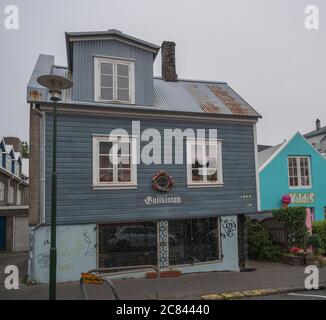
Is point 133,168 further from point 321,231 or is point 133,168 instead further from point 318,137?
point 318,137

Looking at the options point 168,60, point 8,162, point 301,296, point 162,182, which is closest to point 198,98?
point 168,60

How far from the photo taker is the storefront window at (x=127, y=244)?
1226cm

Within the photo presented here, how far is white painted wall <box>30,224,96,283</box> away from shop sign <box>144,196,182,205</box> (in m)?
2.08

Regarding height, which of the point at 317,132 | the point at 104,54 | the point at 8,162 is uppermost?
the point at 317,132

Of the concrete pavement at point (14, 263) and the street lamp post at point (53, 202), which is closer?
the street lamp post at point (53, 202)

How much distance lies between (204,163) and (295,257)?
18.3 feet

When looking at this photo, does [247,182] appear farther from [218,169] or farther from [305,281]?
[305,281]

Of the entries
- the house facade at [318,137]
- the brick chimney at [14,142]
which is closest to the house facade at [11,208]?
the brick chimney at [14,142]

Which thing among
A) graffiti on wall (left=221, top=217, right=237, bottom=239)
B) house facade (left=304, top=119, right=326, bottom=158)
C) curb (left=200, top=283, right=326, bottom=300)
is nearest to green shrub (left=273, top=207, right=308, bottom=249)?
graffiti on wall (left=221, top=217, right=237, bottom=239)

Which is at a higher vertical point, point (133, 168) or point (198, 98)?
point (198, 98)

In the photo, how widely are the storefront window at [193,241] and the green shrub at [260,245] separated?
10.5 ft

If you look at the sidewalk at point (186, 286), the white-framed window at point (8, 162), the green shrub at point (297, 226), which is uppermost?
the white-framed window at point (8, 162)

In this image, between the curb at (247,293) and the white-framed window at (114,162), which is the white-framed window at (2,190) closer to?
the white-framed window at (114,162)

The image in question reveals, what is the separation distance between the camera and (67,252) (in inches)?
458
